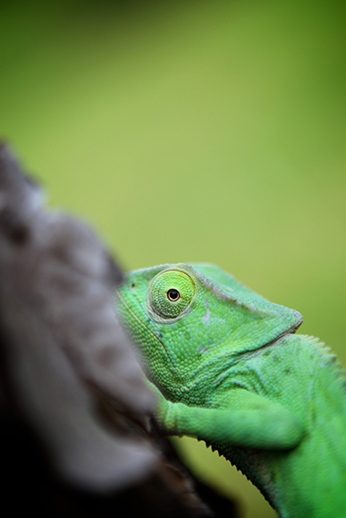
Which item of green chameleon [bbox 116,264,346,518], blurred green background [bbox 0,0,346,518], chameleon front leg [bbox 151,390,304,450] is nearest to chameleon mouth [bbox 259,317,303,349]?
green chameleon [bbox 116,264,346,518]

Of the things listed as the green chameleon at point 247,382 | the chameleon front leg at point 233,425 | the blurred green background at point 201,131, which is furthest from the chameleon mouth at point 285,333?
the blurred green background at point 201,131

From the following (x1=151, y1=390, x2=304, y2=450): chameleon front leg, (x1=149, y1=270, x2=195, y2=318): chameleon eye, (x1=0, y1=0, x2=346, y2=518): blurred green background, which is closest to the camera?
(x1=151, y1=390, x2=304, y2=450): chameleon front leg

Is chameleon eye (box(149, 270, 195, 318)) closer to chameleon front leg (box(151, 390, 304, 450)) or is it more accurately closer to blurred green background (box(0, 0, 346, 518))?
chameleon front leg (box(151, 390, 304, 450))

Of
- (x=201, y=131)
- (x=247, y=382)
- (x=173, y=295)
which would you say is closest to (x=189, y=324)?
(x=173, y=295)

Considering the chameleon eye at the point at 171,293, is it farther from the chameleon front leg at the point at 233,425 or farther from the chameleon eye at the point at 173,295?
the chameleon front leg at the point at 233,425

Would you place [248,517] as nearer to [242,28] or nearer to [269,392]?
[269,392]

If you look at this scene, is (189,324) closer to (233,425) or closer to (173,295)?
(173,295)

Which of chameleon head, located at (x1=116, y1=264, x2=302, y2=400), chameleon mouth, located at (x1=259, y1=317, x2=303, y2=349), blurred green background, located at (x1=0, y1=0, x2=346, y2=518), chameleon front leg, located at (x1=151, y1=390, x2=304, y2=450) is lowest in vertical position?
chameleon front leg, located at (x1=151, y1=390, x2=304, y2=450)
